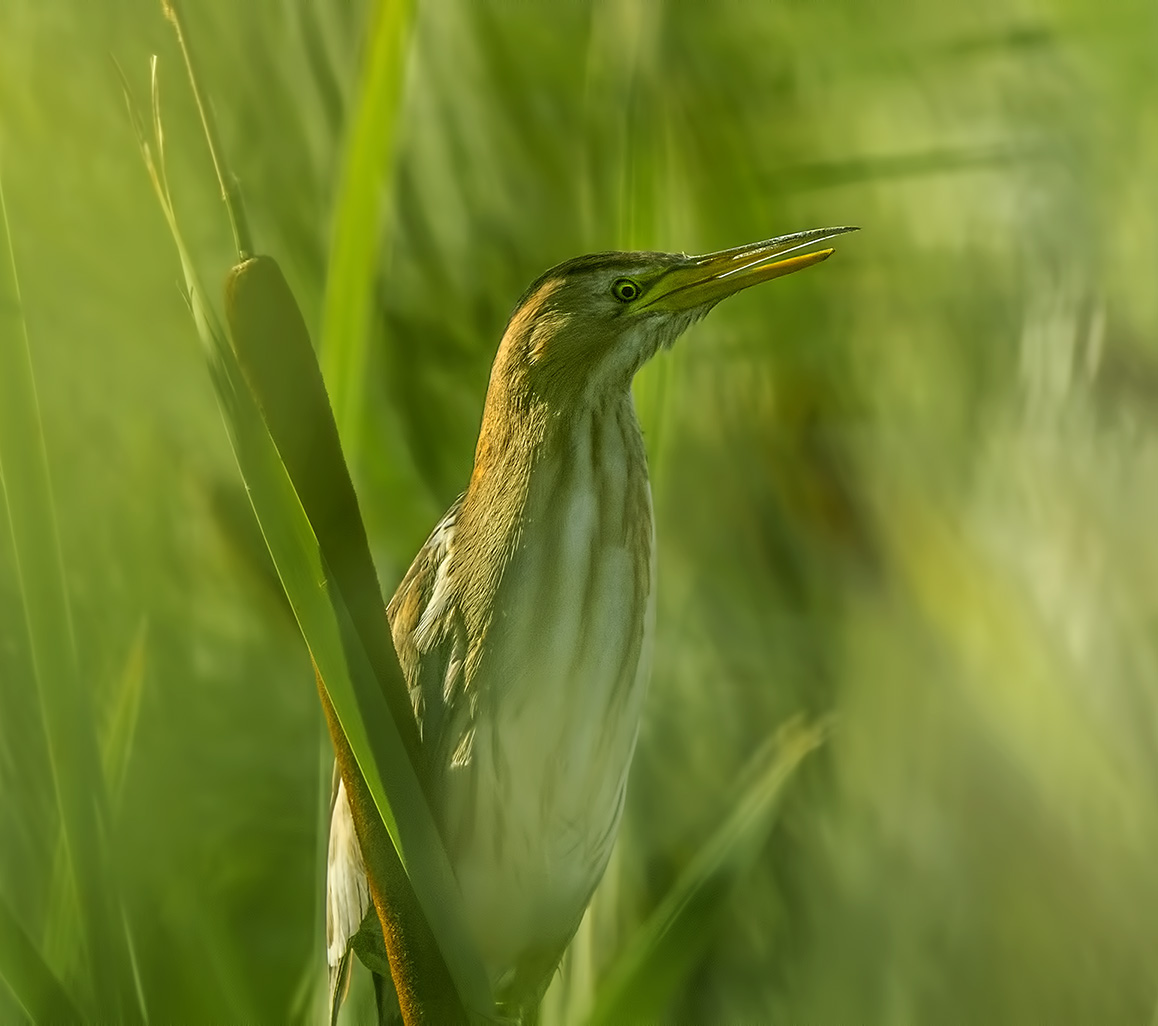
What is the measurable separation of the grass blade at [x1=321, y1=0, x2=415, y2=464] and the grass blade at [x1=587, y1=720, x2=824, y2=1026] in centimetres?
23

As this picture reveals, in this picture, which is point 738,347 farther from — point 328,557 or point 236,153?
point 328,557

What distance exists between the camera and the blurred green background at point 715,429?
0.80 m

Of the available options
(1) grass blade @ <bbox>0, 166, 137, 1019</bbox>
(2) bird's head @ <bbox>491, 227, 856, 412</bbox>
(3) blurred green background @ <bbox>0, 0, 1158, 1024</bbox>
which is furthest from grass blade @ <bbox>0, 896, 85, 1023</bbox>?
(2) bird's head @ <bbox>491, 227, 856, 412</bbox>

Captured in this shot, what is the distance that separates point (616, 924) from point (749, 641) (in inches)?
11.3

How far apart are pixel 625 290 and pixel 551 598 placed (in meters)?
0.18

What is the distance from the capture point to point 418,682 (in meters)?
0.69

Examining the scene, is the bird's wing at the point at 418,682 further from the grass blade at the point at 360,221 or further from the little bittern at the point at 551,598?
the grass blade at the point at 360,221

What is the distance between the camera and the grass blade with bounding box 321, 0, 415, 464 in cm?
56

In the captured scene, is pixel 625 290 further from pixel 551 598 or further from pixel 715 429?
pixel 715 429

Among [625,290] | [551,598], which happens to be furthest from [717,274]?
[551,598]

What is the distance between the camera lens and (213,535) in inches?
41.5

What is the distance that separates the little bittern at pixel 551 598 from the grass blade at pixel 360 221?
103 millimetres

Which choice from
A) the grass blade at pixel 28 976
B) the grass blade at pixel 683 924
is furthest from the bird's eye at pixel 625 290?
the grass blade at pixel 28 976

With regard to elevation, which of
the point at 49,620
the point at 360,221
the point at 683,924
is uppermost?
the point at 360,221
